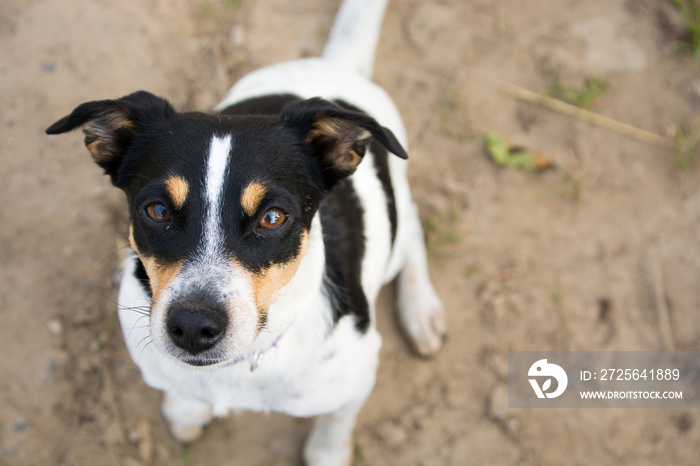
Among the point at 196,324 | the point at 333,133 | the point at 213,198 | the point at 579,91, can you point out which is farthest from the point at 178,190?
the point at 579,91

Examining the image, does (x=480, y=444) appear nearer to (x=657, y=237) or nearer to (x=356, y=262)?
(x=356, y=262)

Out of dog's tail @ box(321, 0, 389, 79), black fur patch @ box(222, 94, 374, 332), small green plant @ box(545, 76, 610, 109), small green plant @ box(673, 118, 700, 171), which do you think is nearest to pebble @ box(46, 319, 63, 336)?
black fur patch @ box(222, 94, 374, 332)

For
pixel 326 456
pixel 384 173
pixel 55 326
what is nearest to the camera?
pixel 384 173

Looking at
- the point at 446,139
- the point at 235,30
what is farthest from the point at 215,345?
the point at 235,30

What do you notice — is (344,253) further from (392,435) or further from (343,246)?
(392,435)

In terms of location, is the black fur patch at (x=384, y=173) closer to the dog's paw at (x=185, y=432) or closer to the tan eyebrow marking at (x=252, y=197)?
the tan eyebrow marking at (x=252, y=197)

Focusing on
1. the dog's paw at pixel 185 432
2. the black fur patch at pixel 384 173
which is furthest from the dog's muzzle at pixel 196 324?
the dog's paw at pixel 185 432

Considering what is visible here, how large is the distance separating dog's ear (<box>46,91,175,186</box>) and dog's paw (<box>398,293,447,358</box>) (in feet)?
8.44

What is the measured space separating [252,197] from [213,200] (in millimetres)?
169

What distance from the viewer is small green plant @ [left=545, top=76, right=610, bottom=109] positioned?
208 inches

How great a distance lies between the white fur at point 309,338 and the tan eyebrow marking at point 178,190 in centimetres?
11

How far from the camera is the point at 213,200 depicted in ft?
7.60

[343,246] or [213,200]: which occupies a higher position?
[213,200]

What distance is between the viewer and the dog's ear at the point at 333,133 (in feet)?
8.00
